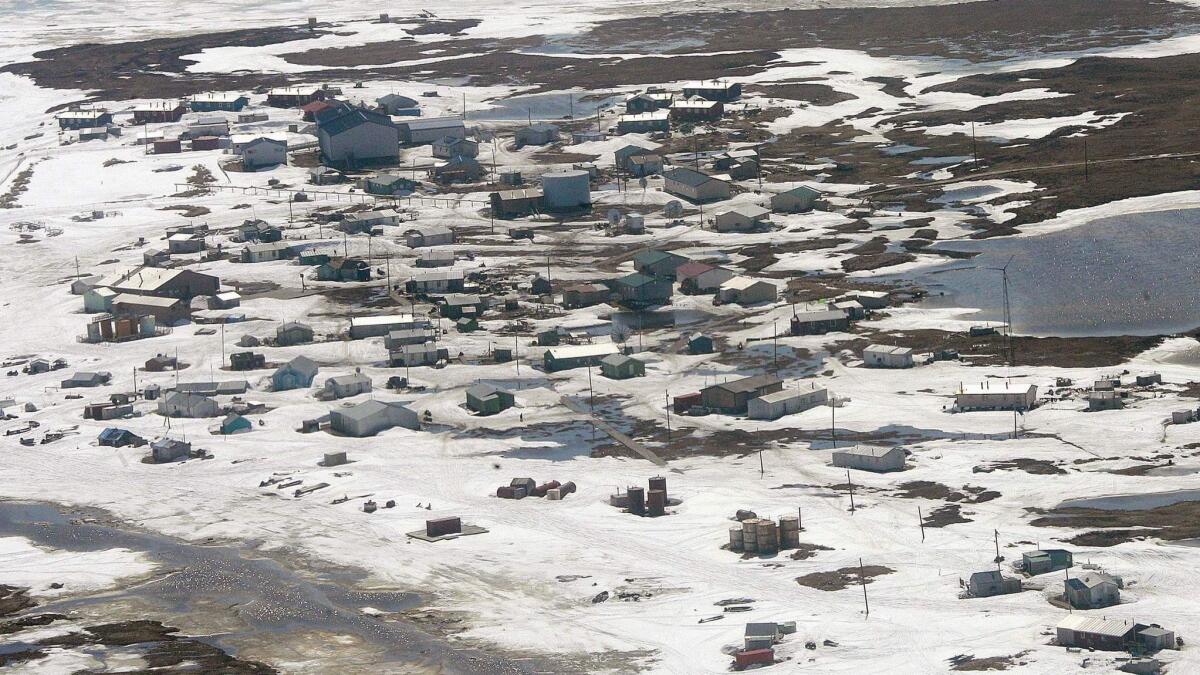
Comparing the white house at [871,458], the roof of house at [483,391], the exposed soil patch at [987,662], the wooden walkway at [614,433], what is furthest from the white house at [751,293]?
the exposed soil patch at [987,662]

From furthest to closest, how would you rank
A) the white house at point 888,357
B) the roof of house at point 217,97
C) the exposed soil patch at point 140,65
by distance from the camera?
the exposed soil patch at point 140,65 < the roof of house at point 217,97 < the white house at point 888,357

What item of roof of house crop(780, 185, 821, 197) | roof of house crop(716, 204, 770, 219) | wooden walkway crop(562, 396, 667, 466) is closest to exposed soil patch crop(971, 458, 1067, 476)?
wooden walkway crop(562, 396, 667, 466)

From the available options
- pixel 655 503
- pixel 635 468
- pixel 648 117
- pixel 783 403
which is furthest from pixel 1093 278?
pixel 648 117

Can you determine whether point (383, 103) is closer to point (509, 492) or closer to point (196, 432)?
point (196, 432)

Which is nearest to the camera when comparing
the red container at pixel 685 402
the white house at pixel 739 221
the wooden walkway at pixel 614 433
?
the wooden walkway at pixel 614 433

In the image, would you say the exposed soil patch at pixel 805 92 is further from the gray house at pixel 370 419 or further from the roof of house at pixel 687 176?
the gray house at pixel 370 419

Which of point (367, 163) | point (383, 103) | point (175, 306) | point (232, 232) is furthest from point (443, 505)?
point (383, 103)

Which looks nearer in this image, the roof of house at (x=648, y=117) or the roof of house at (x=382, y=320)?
the roof of house at (x=382, y=320)
